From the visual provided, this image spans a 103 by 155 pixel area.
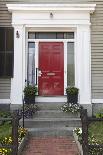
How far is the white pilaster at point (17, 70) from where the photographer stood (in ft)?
40.9

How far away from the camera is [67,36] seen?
43.1ft

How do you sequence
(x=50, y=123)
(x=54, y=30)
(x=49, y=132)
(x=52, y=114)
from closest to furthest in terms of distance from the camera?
(x=49, y=132), (x=50, y=123), (x=52, y=114), (x=54, y=30)

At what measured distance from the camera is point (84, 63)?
12.6 meters

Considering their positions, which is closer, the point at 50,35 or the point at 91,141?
the point at 91,141

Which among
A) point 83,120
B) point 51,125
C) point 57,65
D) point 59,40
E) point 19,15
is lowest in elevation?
point 51,125

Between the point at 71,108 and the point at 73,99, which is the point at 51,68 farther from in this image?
the point at 71,108

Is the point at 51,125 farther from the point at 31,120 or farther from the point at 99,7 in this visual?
the point at 99,7

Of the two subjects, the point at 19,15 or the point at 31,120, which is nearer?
the point at 31,120

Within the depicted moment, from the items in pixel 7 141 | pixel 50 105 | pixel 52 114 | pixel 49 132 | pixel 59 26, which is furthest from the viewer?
pixel 59 26

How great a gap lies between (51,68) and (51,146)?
4483mm

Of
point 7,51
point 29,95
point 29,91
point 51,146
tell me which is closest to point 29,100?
point 29,95

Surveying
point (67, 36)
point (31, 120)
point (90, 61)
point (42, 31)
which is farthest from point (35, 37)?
point (31, 120)

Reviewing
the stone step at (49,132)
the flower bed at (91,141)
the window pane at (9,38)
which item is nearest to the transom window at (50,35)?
the window pane at (9,38)

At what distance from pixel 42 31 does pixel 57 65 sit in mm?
1336
